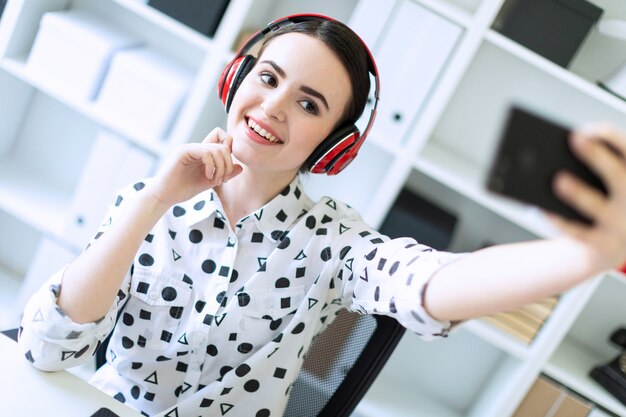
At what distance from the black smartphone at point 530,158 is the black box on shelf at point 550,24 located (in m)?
1.32

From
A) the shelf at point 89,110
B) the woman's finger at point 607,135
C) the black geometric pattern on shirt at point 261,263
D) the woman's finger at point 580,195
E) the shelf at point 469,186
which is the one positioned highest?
the woman's finger at point 607,135

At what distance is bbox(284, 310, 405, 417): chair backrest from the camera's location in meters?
1.07

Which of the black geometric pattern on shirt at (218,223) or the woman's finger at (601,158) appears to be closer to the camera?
the woman's finger at (601,158)

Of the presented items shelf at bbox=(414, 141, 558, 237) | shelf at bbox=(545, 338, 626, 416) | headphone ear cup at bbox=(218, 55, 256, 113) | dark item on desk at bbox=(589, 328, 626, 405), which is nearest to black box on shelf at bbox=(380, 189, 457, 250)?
shelf at bbox=(414, 141, 558, 237)

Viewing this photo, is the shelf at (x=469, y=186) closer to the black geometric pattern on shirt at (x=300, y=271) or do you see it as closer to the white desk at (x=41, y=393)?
the black geometric pattern on shirt at (x=300, y=271)

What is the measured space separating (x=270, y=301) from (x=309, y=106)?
0.36 metres

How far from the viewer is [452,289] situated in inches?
31.4

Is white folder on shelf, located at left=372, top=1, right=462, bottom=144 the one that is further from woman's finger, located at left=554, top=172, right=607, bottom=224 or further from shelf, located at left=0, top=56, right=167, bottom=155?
woman's finger, located at left=554, top=172, right=607, bottom=224

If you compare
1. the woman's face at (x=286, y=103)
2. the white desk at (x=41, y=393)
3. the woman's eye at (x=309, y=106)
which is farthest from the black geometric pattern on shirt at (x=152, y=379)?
the woman's eye at (x=309, y=106)

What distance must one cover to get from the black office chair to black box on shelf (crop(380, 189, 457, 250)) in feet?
2.52

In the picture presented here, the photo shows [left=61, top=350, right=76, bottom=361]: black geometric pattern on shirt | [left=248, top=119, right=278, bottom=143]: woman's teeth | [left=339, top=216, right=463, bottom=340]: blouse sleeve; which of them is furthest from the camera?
[left=248, top=119, right=278, bottom=143]: woman's teeth

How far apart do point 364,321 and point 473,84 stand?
4.05 feet

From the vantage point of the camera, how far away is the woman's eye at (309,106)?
109 cm

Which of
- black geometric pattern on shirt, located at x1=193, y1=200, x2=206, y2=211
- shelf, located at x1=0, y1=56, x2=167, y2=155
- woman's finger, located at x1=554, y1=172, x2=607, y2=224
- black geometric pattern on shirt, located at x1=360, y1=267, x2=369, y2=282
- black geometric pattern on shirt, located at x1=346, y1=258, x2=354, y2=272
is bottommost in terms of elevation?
shelf, located at x1=0, y1=56, x2=167, y2=155
